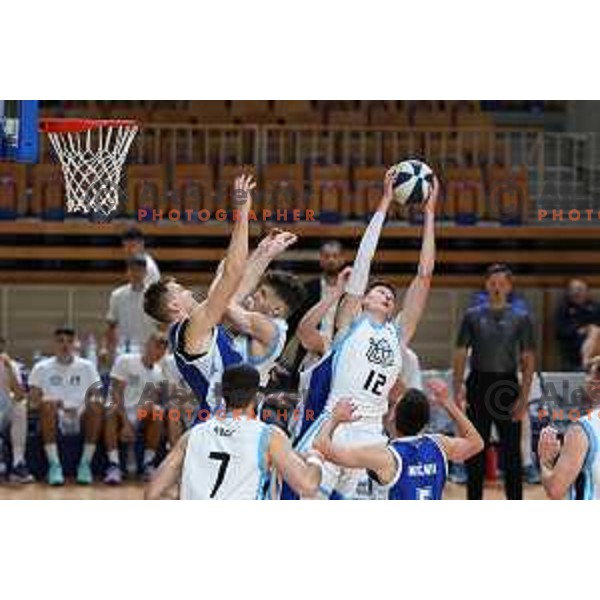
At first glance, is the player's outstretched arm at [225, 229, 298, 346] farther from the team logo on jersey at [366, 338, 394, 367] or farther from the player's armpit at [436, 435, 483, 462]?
the player's armpit at [436, 435, 483, 462]

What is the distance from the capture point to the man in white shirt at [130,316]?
41.1 ft

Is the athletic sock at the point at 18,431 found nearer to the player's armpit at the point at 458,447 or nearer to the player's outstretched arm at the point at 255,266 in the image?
the player's outstretched arm at the point at 255,266

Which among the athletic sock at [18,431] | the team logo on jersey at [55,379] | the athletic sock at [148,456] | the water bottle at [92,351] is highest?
the water bottle at [92,351]

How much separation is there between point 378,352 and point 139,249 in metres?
2.92

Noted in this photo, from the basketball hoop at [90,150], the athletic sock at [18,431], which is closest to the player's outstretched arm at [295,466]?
the basketball hoop at [90,150]

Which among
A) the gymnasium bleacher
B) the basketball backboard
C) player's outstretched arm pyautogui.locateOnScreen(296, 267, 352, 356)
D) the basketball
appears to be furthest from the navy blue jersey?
the gymnasium bleacher

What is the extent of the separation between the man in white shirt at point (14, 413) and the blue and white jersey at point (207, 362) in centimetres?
241

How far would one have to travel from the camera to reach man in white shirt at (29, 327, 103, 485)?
12.3 meters

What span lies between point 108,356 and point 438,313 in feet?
7.24

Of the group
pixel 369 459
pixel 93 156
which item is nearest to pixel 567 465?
pixel 369 459

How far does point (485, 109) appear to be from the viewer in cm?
1534

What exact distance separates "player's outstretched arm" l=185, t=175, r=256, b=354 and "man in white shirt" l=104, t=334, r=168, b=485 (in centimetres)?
260
